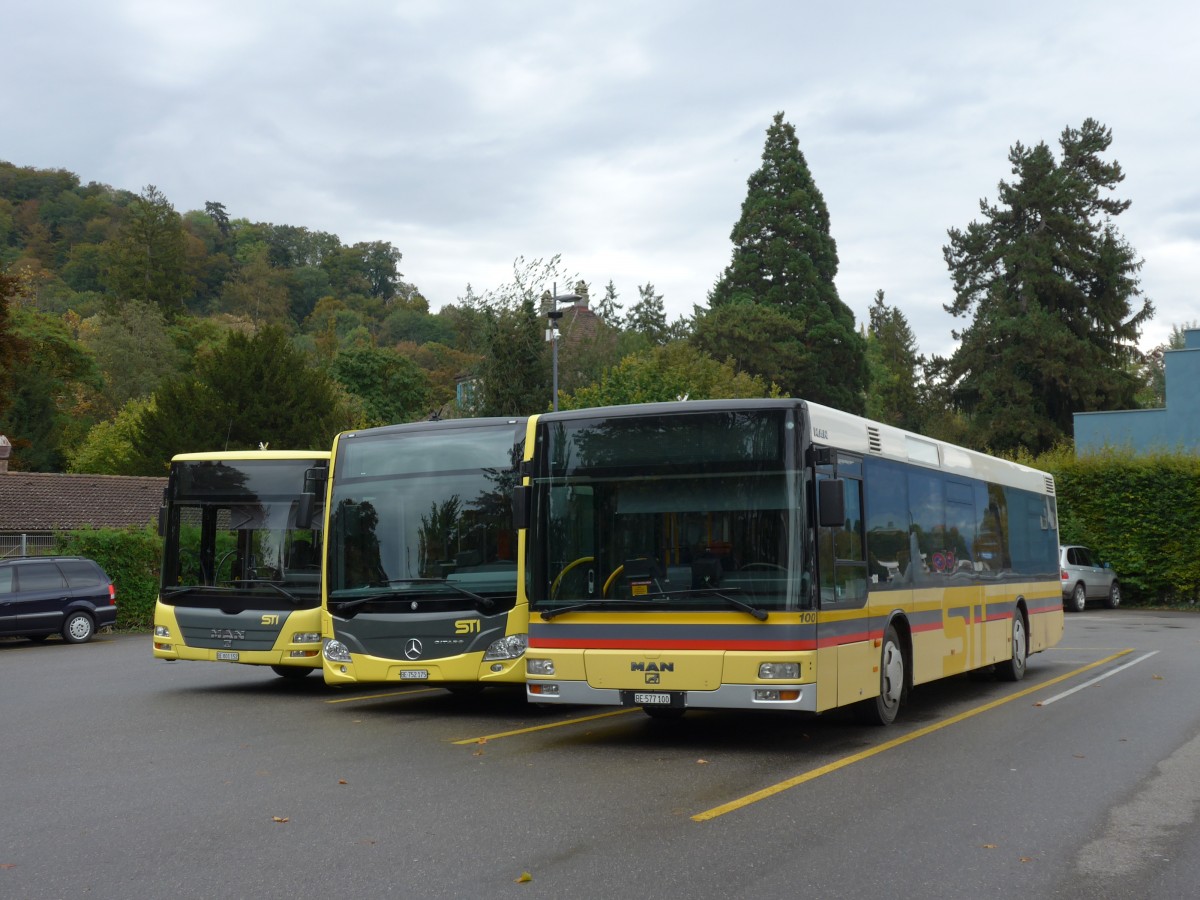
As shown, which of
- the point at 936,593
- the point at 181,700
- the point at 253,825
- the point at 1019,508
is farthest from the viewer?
the point at 1019,508

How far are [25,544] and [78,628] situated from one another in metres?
6.86

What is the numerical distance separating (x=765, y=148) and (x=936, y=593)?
6618 cm

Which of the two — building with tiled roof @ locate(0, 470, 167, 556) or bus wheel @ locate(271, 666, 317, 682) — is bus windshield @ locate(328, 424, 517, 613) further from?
building with tiled roof @ locate(0, 470, 167, 556)

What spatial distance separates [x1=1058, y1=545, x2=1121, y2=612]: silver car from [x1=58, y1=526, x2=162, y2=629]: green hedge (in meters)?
21.9

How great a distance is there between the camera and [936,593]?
13.5 meters

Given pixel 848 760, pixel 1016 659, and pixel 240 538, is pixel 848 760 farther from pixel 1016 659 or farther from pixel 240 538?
pixel 240 538

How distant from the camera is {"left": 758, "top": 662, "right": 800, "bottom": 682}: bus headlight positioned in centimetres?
1011

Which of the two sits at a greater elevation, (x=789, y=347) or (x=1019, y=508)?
(x=789, y=347)

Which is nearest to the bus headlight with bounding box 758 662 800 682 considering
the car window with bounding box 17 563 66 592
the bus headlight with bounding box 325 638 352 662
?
the bus headlight with bounding box 325 638 352 662

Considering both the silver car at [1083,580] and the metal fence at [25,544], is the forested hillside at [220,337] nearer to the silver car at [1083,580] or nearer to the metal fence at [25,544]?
the metal fence at [25,544]

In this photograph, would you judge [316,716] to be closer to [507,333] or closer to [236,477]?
[236,477]

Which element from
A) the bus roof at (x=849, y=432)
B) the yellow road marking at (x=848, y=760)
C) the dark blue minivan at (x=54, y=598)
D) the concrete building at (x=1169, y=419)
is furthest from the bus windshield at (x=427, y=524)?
the concrete building at (x=1169, y=419)

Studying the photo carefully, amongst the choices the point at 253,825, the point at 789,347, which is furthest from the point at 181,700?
the point at 789,347

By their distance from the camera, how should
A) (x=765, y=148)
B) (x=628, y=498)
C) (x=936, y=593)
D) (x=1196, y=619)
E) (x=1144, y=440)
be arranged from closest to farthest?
1. (x=628, y=498)
2. (x=936, y=593)
3. (x=1196, y=619)
4. (x=1144, y=440)
5. (x=765, y=148)
